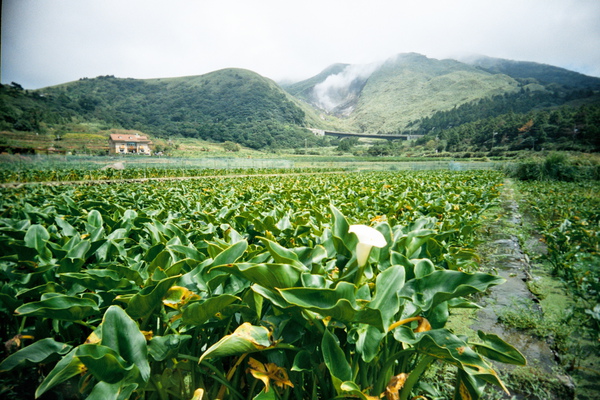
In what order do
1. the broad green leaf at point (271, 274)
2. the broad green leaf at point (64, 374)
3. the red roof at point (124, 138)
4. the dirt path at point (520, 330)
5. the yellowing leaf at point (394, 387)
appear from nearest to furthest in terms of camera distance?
the broad green leaf at point (64, 374)
the broad green leaf at point (271, 274)
the yellowing leaf at point (394, 387)
the dirt path at point (520, 330)
the red roof at point (124, 138)

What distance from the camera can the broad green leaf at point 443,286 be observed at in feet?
3.94

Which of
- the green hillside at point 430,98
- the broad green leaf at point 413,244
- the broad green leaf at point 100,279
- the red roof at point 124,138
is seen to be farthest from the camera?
→ the green hillside at point 430,98

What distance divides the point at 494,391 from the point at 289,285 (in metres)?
1.87

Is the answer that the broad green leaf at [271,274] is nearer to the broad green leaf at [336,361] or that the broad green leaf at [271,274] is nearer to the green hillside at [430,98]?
the broad green leaf at [336,361]

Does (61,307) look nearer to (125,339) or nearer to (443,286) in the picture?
(125,339)

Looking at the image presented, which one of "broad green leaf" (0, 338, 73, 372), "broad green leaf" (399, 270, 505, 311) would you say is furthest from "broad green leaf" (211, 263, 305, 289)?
"broad green leaf" (0, 338, 73, 372)

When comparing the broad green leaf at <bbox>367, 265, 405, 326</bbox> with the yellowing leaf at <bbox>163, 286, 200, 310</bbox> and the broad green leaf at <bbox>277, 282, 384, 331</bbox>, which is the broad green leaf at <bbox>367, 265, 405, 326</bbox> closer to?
the broad green leaf at <bbox>277, 282, 384, 331</bbox>

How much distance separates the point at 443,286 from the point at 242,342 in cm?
92

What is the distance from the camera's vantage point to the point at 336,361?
3.80 ft

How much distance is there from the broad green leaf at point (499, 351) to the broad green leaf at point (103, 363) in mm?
1325

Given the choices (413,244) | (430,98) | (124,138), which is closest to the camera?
(413,244)

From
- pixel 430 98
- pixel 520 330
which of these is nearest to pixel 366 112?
pixel 430 98

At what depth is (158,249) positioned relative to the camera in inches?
74.1

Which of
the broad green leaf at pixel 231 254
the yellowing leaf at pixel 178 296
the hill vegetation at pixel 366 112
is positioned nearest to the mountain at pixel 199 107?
the hill vegetation at pixel 366 112
